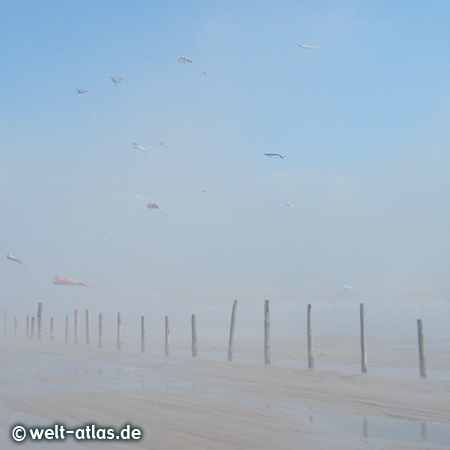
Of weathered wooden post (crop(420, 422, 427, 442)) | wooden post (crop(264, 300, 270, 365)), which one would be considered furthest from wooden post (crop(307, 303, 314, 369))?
weathered wooden post (crop(420, 422, 427, 442))

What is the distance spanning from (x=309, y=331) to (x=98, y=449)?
1436 centimetres

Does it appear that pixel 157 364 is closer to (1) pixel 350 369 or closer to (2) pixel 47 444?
(1) pixel 350 369

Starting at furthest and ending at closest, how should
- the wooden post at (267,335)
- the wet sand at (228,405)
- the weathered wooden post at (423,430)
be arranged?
1. the wooden post at (267,335)
2. the weathered wooden post at (423,430)
3. the wet sand at (228,405)

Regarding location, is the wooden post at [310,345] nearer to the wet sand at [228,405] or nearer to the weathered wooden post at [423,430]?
Result: the wet sand at [228,405]

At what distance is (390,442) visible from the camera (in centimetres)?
792

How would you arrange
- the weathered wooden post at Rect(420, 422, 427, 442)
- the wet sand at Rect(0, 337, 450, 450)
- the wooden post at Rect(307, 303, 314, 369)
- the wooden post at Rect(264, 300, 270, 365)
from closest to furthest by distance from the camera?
the wet sand at Rect(0, 337, 450, 450) < the weathered wooden post at Rect(420, 422, 427, 442) < the wooden post at Rect(307, 303, 314, 369) < the wooden post at Rect(264, 300, 270, 365)

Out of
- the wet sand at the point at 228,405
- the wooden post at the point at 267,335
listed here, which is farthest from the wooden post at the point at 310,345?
the wooden post at the point at 267,335

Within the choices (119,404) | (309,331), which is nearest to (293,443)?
(119,404)

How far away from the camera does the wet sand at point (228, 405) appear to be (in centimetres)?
793

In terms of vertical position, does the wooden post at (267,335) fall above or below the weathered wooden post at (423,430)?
below

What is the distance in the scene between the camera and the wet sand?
793 cm

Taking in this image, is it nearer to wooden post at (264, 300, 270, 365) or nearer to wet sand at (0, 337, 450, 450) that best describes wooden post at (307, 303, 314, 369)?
wet sand at (0, 337, 450, 450)

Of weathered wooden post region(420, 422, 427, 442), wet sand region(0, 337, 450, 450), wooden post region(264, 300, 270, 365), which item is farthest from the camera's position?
wooden post region(264, 300, 270, 365)

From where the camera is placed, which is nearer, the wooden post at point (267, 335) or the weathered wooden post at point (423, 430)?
the weathered wooden post at point (423, 430)
